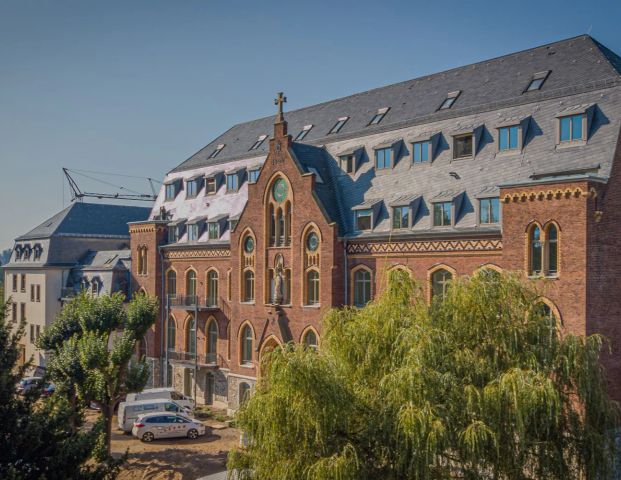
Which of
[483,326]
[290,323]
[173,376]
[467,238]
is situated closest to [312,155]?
[290,323]

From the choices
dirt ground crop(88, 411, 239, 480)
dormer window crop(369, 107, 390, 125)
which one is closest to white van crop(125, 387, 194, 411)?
dirt ground crop(88, 411, 239, 480)

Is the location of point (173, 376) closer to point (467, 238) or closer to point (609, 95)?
point (467, 238)

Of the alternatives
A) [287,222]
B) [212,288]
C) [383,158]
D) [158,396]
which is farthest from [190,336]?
[383,158]

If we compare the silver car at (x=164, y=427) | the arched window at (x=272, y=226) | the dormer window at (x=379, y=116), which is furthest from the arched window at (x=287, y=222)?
the silver car at (x=164, y=427)

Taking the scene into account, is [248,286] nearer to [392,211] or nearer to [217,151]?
[392,211]

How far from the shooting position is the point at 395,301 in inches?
676

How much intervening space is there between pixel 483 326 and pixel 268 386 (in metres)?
5.53

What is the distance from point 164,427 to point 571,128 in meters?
23.6

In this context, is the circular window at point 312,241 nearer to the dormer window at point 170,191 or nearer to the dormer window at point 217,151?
the dormer window at point 217,151

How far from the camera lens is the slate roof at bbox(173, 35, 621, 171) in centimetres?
2848

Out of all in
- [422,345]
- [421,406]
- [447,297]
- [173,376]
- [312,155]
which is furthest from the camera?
[173,376]

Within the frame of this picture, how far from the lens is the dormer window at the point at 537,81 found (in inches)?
1169

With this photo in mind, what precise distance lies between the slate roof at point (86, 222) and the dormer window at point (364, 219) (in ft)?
105

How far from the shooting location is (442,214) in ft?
95.5
